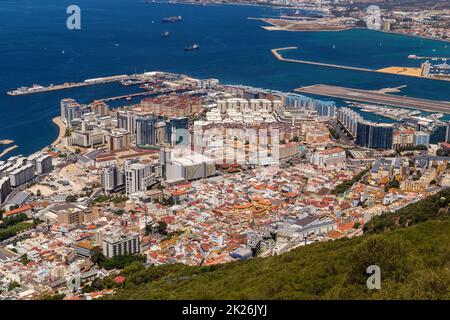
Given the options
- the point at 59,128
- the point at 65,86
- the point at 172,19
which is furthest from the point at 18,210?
the point at 172,19

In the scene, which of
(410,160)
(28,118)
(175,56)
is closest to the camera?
(410,160)

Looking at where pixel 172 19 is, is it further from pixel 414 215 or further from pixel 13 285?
pixel 13 285

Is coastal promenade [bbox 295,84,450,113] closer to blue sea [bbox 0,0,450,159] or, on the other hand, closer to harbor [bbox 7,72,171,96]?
blue sea [bbox 0,0,450,159]

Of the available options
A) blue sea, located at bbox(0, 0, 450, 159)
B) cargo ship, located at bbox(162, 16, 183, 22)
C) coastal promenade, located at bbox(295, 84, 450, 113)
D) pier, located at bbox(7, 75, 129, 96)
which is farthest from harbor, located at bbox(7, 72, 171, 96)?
cargo ship, located at bbox(162, 16, 183, 22)

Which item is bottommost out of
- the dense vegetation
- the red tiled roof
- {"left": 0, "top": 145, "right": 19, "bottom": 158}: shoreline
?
the red tiled roof
